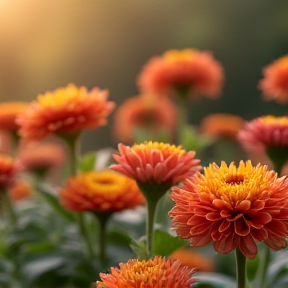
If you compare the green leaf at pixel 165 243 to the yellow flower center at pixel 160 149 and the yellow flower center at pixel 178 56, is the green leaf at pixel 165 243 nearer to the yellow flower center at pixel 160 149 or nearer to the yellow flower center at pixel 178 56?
the yellow flower center at pixel 160 149

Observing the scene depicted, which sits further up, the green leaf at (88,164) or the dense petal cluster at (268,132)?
the green leaf at (88,164)

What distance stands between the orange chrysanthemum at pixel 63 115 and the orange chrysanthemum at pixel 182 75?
369mm

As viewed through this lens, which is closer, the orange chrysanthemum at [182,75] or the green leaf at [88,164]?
the green leaf at [88,164]

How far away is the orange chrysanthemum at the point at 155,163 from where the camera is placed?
0.58 metres

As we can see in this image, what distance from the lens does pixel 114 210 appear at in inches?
30.0

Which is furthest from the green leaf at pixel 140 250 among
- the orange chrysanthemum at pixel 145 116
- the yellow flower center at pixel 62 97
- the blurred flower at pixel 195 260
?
the orange chrysanthemum at pixel 145 116

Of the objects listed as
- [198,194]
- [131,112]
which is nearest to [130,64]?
[131,112]

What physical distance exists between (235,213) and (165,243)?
14 centimetres

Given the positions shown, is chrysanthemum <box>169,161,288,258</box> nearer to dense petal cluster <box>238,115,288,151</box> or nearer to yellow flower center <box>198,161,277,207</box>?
yellow flower center <box>198,161,277,207</box>

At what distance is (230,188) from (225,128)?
3.31ft

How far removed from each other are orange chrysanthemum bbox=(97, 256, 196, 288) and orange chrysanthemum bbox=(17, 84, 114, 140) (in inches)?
14.9

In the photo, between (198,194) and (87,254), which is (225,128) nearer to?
(87,254)

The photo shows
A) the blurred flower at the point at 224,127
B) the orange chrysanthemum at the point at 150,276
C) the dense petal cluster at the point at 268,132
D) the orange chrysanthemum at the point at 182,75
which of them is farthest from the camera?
the blurred flower at the point at 224,127

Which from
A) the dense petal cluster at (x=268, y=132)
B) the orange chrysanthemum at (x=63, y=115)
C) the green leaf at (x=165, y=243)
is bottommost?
the green leaf at (x=165, y=243)
